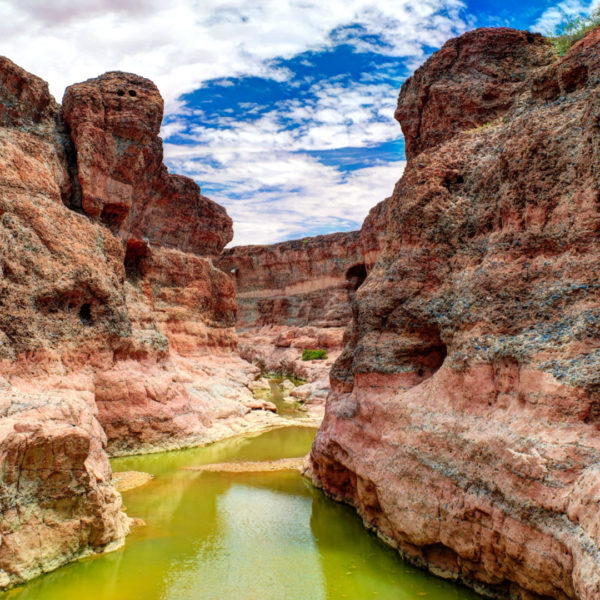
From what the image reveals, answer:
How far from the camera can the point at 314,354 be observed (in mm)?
35406

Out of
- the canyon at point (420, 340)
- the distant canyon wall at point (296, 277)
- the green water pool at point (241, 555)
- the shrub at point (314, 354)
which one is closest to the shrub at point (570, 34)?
the canyon at point (420, 340)

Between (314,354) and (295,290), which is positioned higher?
(295,290)

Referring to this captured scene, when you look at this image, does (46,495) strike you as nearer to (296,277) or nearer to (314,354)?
(314,354)

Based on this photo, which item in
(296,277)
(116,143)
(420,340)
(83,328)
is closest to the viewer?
(420,340)

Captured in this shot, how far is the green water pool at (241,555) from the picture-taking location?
7.30m

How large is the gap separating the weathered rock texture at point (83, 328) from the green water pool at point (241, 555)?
2.38ft

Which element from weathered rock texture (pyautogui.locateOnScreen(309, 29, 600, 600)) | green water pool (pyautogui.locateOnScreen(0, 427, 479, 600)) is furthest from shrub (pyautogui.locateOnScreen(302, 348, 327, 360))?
weathered rock texture (pyautogui.locateOnScreen(309, 29, 600, 600))

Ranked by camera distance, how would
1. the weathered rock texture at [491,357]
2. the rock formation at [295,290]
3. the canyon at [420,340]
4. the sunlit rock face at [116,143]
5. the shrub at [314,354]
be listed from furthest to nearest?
the rock formation at [295,290], the shrub at [314,354], the sunlit rock face at [116,143], the canyon at [420,340], the weathered rock texture at [491,357]

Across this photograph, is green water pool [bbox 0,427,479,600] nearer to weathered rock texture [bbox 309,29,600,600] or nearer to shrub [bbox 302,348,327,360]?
weathered rock texture [bbox 309,29,600,600]

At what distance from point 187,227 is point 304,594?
921 inches

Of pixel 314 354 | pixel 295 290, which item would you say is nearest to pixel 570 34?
pixel 314 354

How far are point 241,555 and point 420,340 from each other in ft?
15.8

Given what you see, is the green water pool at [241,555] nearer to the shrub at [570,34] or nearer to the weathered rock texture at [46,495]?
the weathered rock texture at [46,495]

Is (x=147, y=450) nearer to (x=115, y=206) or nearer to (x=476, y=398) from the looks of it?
(x=115, y=206)
